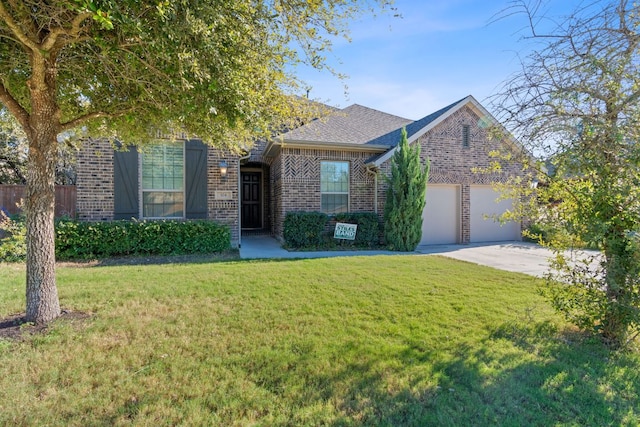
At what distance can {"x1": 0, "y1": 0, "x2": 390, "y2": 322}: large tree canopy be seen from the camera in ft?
9.21

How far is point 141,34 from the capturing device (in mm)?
2656

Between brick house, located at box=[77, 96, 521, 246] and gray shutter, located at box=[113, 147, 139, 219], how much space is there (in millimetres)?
23

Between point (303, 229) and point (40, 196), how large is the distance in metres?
6.72

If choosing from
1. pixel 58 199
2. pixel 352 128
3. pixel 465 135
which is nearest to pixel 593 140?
pixel 465 135

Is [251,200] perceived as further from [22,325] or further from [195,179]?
[22,325]

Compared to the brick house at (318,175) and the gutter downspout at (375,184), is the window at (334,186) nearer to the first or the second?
the brick house at (318,175)

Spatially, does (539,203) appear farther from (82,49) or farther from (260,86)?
(82,49)

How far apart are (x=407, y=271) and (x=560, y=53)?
437 centimetres

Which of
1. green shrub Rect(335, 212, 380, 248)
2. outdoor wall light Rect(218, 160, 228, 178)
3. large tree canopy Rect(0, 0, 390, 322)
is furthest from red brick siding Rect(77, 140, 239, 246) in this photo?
green shrub Rect(335, 212, 380, 248)

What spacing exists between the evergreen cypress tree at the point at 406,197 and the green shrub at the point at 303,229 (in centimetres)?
223

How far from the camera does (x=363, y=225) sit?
1032 centimetres

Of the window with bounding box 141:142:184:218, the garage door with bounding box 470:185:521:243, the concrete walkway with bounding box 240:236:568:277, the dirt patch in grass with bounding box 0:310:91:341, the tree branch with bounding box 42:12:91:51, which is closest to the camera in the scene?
the tree branch with bounding box 42:12:91:51

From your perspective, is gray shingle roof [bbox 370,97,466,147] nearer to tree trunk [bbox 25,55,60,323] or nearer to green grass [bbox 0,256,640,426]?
green grass [bbox 0,256,640,426]

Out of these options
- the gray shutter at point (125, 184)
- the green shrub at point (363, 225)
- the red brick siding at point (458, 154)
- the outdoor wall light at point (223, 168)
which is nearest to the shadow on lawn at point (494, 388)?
the green shrub at point (363, 225)
